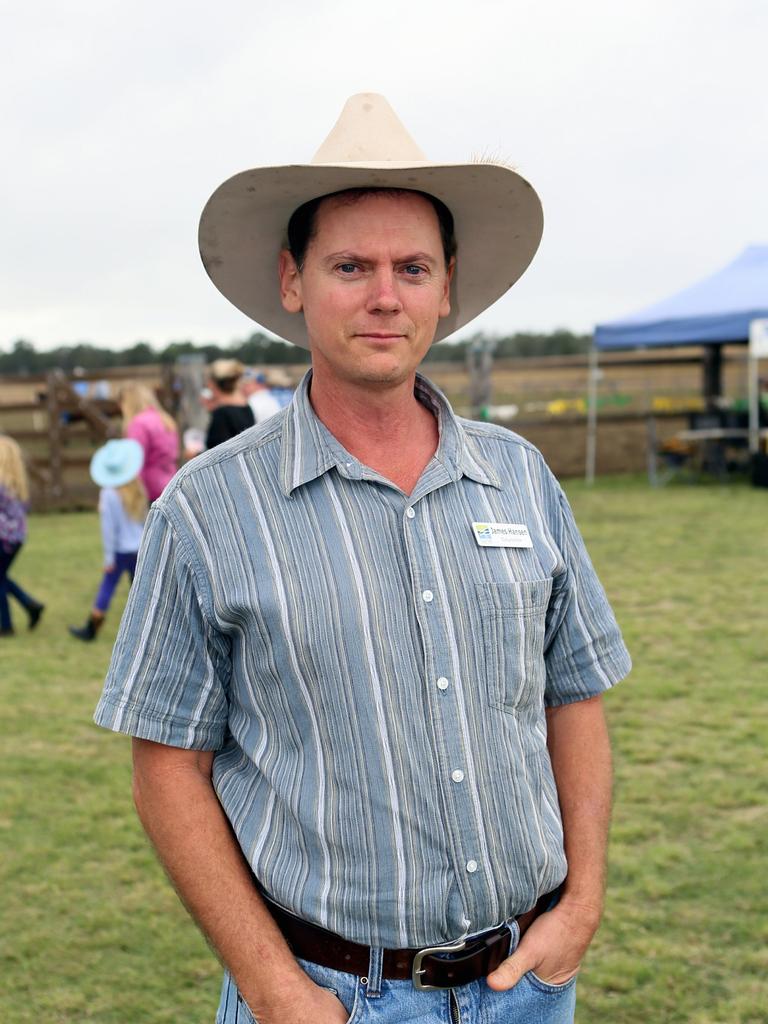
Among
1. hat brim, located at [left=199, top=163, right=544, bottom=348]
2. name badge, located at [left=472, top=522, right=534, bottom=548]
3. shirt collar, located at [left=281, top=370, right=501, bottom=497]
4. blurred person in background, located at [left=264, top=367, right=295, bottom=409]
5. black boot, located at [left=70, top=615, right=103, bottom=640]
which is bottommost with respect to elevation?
black boot, located at [left=70, top=615, right=103, bottom=640]

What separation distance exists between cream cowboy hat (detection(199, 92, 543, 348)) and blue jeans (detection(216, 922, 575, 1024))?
110 cm

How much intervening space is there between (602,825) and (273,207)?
1.17m

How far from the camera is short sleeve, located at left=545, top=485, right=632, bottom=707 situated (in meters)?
1.98

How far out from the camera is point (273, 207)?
1913mm

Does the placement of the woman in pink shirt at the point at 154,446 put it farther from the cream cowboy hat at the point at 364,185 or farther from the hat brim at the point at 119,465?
the cream cowboy hat at the point at 364,185

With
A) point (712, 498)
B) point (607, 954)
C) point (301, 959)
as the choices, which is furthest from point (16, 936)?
point (712, 498)

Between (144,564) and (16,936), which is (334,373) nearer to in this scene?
(144,564)

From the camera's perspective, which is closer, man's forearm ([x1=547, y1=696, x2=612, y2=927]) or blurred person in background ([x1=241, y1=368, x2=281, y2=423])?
man's forearm ([x1=547, y1=696, x2=612, y2=927])

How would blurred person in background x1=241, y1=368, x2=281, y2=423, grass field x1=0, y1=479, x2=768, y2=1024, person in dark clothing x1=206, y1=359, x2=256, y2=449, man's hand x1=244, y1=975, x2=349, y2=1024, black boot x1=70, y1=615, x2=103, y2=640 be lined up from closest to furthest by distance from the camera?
man's hand x1=244, y1=975, x2=349, y2=1024 < grass field x1=0, y1=479, x2=768, y2=1024 < person in dark clothing x1=206, y1=359, x2=256, y2=449 < black boot x1=70, y1=615, x2=103, y2=640 < blurred person in background x1=241, y1=368, x2=281, y2=423

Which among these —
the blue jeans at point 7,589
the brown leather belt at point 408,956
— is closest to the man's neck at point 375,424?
the brown leather belt at point 408,956

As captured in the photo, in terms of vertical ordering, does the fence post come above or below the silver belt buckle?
below

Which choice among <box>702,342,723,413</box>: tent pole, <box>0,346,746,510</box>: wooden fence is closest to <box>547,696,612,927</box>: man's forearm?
<box>0,346,746,510</box>: wooden fence

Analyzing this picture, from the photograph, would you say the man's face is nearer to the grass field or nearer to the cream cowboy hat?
the cream cowboy hat

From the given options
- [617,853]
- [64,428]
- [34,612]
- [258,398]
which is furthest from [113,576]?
[64,428]
